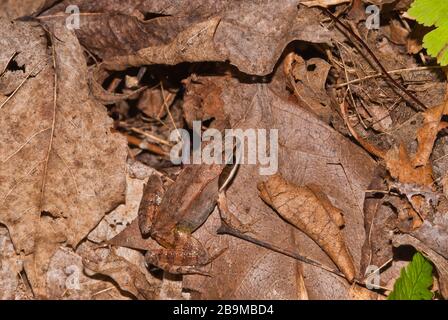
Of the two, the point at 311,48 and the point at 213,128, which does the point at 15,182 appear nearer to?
the point at 213,128

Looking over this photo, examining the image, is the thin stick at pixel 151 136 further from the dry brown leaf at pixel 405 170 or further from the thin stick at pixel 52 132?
Result: the dry brown leaf at pixel 405 170

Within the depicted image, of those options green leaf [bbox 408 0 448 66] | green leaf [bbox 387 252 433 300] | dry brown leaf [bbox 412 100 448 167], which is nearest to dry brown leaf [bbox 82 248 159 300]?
green leaf [bbox 387 252 433 300]

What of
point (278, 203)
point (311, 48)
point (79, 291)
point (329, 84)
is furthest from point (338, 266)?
point (79, 291)

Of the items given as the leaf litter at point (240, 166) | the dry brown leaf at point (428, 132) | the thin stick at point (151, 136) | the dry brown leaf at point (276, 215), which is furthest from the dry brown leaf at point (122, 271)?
the dry brown leaf at point (428, 132)

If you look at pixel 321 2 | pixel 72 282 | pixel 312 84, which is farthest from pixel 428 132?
pixel 72 282

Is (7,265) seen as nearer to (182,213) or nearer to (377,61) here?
(182,213)
